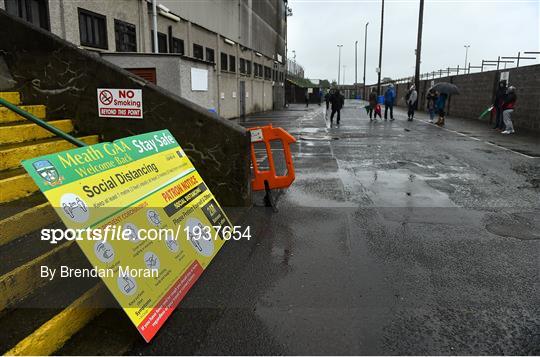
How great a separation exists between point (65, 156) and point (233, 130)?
3.01 meters

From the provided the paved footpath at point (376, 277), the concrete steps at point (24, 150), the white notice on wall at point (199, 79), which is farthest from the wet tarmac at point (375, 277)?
the white notice on wall at point (199, 79)

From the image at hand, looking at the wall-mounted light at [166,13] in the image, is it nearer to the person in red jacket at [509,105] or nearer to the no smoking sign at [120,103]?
the no smoking sign at [120,103]

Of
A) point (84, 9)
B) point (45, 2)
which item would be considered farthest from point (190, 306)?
point (84, 9)

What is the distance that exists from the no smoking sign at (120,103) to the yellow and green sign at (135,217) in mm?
1792

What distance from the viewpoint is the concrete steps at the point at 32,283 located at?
8.79 feet

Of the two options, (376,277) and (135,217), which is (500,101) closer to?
(376,277)

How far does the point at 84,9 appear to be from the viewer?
10664 millimetres

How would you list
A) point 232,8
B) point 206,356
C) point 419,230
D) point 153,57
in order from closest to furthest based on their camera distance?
point 206,356, point 419,230, point 153,57, point 232,8

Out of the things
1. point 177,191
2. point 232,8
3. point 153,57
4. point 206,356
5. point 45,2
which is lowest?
point 206,356

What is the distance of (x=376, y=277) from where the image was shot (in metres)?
3.91

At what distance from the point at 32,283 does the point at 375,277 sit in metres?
2.85

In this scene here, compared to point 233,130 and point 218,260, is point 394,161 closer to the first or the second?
point 233,130

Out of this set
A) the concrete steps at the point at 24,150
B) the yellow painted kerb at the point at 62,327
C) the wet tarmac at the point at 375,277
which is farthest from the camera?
the concrete steps at the point at 24,150

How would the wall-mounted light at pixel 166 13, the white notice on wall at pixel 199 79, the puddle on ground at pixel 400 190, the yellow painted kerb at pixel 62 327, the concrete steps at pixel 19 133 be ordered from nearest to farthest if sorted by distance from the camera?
1. the yellow painted kerb at pixel 62 327
2. the concrete steps at pixel 19 133
3. the puddle on ground at pixel 400 190
4. the white notice on wall at pixel 199 79
5. the wall-mounted light at pixel 166 13
